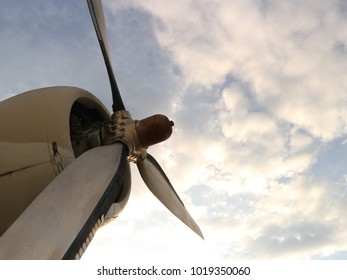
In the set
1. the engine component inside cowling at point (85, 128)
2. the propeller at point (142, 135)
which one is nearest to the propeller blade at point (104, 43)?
the propeller at point (142, 135)

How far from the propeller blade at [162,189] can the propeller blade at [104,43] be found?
1734 millimetres

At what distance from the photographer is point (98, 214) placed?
7.68 metres

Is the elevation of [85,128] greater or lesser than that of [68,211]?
greater

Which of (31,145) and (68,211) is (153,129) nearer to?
(31,145)

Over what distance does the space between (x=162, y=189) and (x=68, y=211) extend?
13.8 ft

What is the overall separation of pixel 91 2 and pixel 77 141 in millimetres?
3550

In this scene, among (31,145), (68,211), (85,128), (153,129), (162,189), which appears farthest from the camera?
(162,189)

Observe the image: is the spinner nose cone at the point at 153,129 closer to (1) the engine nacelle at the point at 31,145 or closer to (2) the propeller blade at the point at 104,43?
(2) the propeller blade at the point at 104,43

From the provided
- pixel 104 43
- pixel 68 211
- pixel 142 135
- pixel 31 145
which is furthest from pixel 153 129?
pixel 68 211

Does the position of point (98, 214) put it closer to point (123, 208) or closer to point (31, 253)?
point (31, 253)

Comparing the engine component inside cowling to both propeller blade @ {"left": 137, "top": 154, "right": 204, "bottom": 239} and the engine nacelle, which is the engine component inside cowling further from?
propeller blade @ {"left": 137, "top": 154, "right": 204, "bottom": 239}

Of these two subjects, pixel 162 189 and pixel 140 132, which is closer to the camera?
pixel 140 132

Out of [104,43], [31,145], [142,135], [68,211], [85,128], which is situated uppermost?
[104,43]

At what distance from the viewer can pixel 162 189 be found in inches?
436
